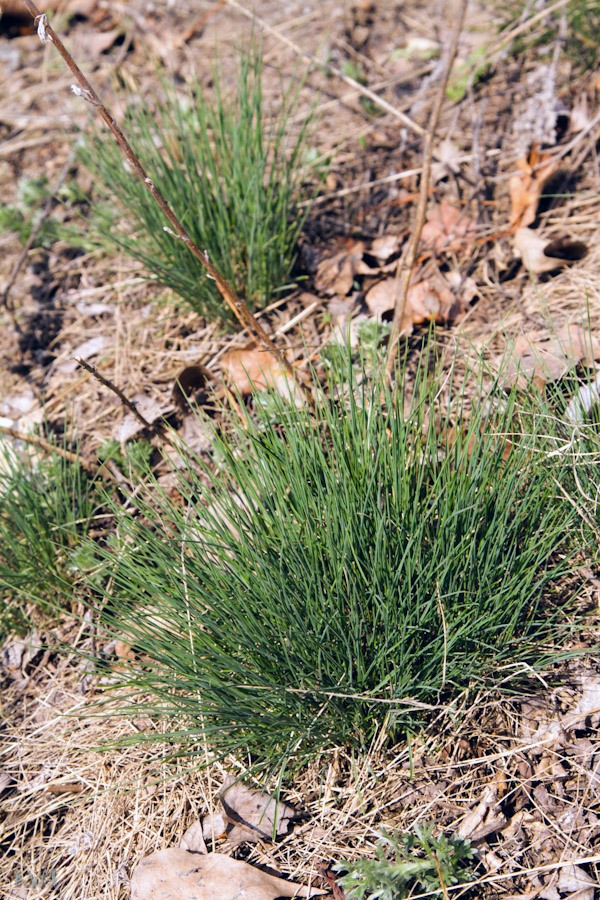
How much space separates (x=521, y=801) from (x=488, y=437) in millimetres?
774

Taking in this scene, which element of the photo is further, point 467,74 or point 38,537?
point 467,74

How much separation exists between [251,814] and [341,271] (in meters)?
1.70

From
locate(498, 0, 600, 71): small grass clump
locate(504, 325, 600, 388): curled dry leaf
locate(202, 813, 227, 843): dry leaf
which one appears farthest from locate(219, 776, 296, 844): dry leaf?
locate(498, 0, 600, 71): small grass clump

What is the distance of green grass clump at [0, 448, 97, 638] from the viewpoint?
2.03 m

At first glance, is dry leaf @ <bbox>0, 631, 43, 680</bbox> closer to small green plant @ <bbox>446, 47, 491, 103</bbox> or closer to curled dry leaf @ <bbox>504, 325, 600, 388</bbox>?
curled dry leaf @ <bbox>504, 325, 600, 388</bbox>

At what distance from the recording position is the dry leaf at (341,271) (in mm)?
2473

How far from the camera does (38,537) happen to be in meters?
2.09

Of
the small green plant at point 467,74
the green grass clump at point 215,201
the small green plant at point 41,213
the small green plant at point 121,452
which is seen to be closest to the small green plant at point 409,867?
the small green plant at point 121,452

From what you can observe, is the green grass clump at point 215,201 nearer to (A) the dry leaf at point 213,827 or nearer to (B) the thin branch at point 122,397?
(B) the thin branch at point 122,397

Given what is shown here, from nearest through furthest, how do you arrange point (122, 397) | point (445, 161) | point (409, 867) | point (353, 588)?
1. point (409, 867)
2. point (353, 588)
3. point (122, 397)
4. point (445, 161)

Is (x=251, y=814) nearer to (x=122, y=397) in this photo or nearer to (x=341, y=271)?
(x=122, y=397)

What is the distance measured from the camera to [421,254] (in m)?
2.50

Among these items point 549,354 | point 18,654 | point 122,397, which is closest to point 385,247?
point 549,354

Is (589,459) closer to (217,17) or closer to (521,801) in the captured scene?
(521,801)
